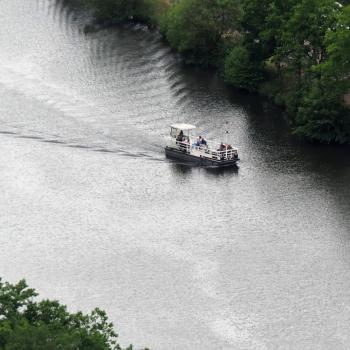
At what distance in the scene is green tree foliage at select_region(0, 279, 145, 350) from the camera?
197 feet

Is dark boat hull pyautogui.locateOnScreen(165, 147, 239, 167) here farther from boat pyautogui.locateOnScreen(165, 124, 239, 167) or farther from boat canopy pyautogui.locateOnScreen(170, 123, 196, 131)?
boat canopy pyautogui.locateOnScreen(170, 123, 196, 131)

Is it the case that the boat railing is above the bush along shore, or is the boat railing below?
below

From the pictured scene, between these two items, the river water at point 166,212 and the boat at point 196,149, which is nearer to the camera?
the river water at point 166,212

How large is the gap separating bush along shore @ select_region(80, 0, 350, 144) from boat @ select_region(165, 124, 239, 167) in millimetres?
9300

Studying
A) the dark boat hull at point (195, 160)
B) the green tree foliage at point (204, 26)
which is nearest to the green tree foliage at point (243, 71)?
the green tree foliage at point (204, 26)

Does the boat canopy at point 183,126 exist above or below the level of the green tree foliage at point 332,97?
below

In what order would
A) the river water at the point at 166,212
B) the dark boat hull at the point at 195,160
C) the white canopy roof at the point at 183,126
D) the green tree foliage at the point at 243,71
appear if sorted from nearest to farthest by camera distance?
the river water at the point at 166,212, the dark boat hull at the point at 195,160, the white canopy roof at the point at 183,126, the green tree foliage at the point at 243,71

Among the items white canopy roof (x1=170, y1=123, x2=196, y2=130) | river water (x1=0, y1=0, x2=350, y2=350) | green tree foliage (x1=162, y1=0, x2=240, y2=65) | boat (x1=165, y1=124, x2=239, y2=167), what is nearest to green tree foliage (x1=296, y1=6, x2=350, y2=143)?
river water (x1=0, y1=0, x2=350, y2=350)

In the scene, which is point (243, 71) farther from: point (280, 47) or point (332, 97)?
point (332, 97)

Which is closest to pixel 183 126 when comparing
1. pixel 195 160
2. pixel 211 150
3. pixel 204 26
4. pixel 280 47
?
pixel 195 160

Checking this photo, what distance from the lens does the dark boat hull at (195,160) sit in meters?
106

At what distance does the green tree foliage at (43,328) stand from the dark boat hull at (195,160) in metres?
38.8

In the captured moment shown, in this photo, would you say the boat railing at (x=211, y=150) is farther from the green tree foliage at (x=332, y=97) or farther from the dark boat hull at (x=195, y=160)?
the green tree foliage at (x=332, y=97)

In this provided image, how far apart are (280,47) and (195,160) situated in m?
19.5
